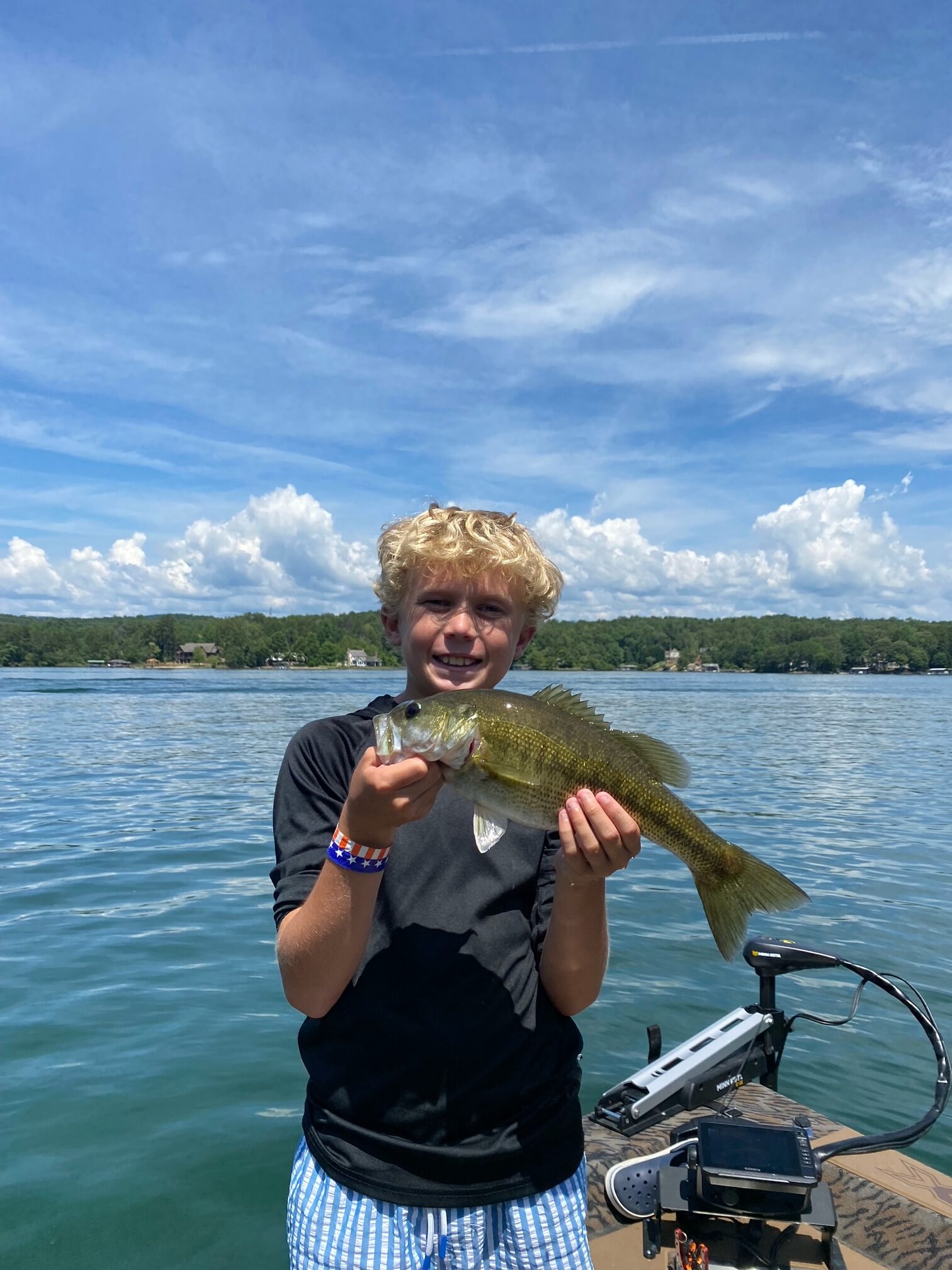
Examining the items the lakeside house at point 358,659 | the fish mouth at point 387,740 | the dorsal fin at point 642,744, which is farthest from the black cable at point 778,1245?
the lakeside house at point 358,659

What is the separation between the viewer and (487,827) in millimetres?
2627

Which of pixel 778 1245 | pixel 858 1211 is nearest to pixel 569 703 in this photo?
pixel 778 1245

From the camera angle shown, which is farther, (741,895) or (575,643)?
(575,643)

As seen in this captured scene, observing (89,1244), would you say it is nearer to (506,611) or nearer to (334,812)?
(334,812)

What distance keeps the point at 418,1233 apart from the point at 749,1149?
5.52 ft

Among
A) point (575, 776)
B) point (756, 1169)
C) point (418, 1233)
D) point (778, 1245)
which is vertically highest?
point (575, 776)

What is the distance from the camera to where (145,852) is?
553 inches

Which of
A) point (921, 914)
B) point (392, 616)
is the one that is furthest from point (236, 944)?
point (921, 914)

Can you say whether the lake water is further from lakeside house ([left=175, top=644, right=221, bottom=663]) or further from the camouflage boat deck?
lakeside house ([left=175, top=644, right=221, bottom=663])

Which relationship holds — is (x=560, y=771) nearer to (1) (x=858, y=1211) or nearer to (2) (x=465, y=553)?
(2) (x=465, y=553)

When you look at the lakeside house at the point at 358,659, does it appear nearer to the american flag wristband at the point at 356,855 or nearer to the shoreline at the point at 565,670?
the shoreline at the point at 565,670

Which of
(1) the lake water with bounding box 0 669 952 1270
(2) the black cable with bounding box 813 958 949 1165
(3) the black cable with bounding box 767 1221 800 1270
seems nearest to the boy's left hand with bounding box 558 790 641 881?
(3) the black cable with bounding box 767 1221 800 1270

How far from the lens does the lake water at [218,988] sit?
571 cm

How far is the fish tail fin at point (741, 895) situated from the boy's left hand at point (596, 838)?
0.67 meters
